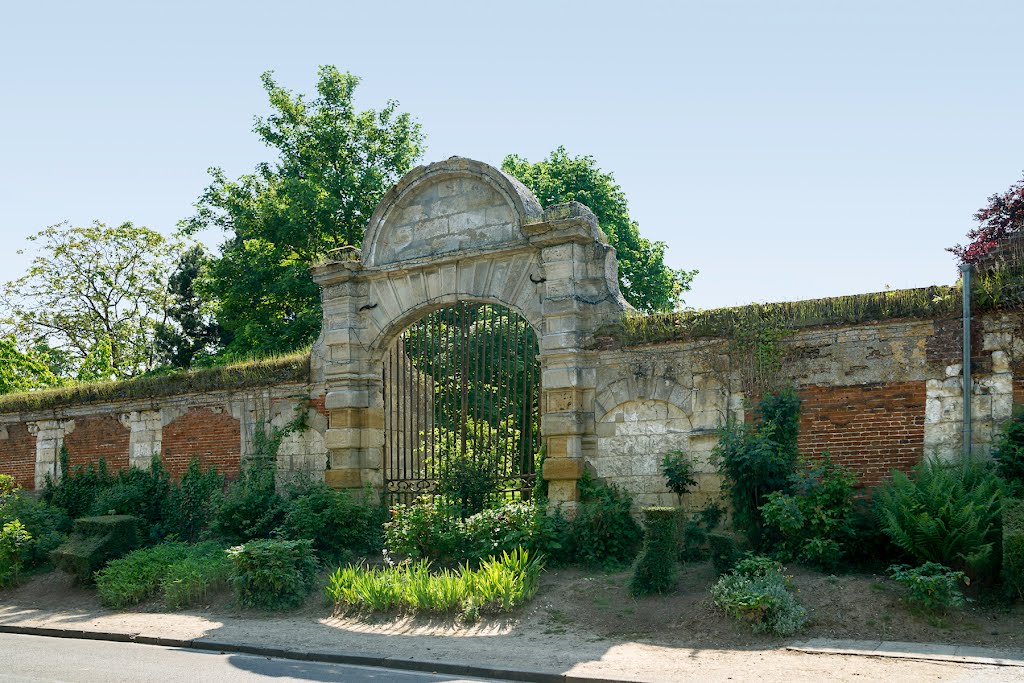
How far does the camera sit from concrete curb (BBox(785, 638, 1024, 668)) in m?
7.17

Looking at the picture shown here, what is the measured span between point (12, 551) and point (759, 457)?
412 inches

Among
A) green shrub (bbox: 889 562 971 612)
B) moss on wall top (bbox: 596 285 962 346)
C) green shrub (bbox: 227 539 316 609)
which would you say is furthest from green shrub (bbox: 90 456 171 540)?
green shrub (bbox: 889 562 971 612)

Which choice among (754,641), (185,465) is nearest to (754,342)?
(754,641)

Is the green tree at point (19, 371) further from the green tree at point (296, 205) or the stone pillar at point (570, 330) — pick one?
the stone pillar at point (570, 330)

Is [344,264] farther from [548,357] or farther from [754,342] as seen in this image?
[754,342]

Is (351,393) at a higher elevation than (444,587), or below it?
higher

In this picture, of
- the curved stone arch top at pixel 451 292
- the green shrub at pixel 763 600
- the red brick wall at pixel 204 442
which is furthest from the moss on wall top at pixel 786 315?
the red brick wall at pixel 204 442

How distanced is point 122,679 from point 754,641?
5264mm

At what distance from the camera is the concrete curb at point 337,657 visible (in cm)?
757

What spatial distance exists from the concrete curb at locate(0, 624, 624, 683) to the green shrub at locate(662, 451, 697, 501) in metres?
3.77

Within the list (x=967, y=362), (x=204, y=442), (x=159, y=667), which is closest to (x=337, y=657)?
(x=159, y=667)

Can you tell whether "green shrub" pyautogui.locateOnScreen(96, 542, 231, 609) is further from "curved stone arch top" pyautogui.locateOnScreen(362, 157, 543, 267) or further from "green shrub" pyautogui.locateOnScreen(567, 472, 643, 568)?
"curved stone arch top" pyautogui.locateOnScreen(362, 157, 543, 267)

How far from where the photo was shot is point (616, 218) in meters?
24.6

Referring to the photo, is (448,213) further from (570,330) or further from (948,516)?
(948,516)
